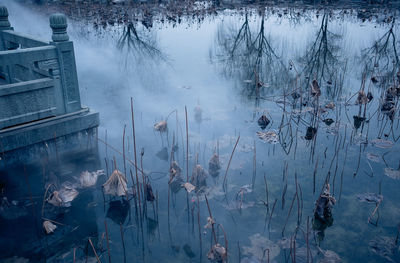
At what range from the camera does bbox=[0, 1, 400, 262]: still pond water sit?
3803mm

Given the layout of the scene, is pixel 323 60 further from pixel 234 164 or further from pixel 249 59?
pixel 234 164

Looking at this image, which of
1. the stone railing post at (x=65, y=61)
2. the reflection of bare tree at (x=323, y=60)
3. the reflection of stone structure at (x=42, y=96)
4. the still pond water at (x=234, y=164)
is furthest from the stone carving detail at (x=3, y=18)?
the reflection of bare tree at (x=323, y=60)

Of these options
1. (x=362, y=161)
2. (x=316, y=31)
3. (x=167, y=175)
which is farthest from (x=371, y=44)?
(x=167, y=175)

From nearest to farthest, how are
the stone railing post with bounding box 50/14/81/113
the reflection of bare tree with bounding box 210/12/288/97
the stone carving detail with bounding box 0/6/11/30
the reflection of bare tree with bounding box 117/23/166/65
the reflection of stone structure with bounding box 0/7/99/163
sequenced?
1. the reflection of stone structure with bounding box 0/7/99/163
2. the stone railing post with bounding box 50/14/81/113
3. the stone carving detail with bounding box 0/6/11/30
4. the reflection of bare tree with bounding box 210/12/288/97
5. the reflection of bare tree with bounding box 117/23/166/65

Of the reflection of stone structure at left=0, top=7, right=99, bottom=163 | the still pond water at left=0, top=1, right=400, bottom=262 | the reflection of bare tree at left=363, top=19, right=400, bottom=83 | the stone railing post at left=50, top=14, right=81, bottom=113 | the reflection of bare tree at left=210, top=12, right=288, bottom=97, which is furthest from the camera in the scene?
the reflection of bare tree at left=363, top=19, right=400, bottom=83

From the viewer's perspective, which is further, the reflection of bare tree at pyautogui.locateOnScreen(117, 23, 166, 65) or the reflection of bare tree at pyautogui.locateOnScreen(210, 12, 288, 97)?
the reflection of bare tree at pyautogui.locateOnScreen(117, 23, 166, 65)

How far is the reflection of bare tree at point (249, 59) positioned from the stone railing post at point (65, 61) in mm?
3884

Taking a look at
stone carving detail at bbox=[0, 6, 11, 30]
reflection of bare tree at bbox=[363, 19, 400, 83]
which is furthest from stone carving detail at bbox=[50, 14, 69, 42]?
reflection of bare tree at bbox=[363, 19, 400, 83]

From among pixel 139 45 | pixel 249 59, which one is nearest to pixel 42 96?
pixel 249 59

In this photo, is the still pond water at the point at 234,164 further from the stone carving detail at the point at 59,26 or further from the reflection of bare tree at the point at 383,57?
the stone carving detail at the point at 59,26

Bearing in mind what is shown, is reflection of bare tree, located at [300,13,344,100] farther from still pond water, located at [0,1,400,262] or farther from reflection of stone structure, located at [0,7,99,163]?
reflection of stone structure, located at [0,7,99,163]

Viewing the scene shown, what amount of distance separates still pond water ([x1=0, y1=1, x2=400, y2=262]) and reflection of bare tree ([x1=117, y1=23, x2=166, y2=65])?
0.38 feet

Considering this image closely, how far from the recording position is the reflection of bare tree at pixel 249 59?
28.8 ft

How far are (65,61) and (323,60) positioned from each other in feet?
24.4
